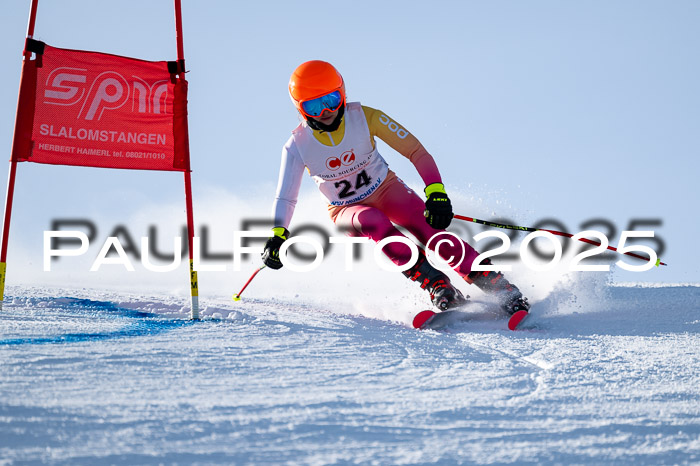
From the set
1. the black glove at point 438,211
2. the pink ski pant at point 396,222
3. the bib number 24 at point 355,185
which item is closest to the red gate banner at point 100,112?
the bib number 24 at point 355,185

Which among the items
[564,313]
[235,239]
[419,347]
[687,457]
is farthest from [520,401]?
[235,239]

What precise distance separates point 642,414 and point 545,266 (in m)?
3.20

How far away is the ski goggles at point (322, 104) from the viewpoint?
4.21 m

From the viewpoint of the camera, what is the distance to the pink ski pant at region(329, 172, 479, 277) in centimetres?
432

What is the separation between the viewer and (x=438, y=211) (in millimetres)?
4172

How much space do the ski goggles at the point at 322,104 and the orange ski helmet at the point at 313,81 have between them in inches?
0.9

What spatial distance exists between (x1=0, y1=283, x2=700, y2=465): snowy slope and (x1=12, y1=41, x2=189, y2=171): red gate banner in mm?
1266

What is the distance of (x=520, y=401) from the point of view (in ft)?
6.97

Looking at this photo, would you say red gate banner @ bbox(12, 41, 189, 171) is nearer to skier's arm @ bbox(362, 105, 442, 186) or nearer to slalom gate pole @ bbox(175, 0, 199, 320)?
slalom gate pole @ bbox(175, 0, 199, 320)

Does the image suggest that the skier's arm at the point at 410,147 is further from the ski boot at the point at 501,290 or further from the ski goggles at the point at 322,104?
the ski boot at the point at 501,290

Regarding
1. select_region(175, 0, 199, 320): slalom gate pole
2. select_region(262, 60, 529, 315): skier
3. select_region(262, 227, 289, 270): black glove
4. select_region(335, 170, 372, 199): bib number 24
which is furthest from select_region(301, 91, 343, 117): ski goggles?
select_region(175, 0, 199, 320): slalom gate pole

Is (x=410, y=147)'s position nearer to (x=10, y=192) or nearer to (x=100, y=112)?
(x=100, y=112)

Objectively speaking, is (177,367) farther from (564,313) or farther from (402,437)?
(564,313)

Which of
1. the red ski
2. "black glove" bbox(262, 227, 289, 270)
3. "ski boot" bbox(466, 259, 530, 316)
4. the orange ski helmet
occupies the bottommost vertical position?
the red ski
